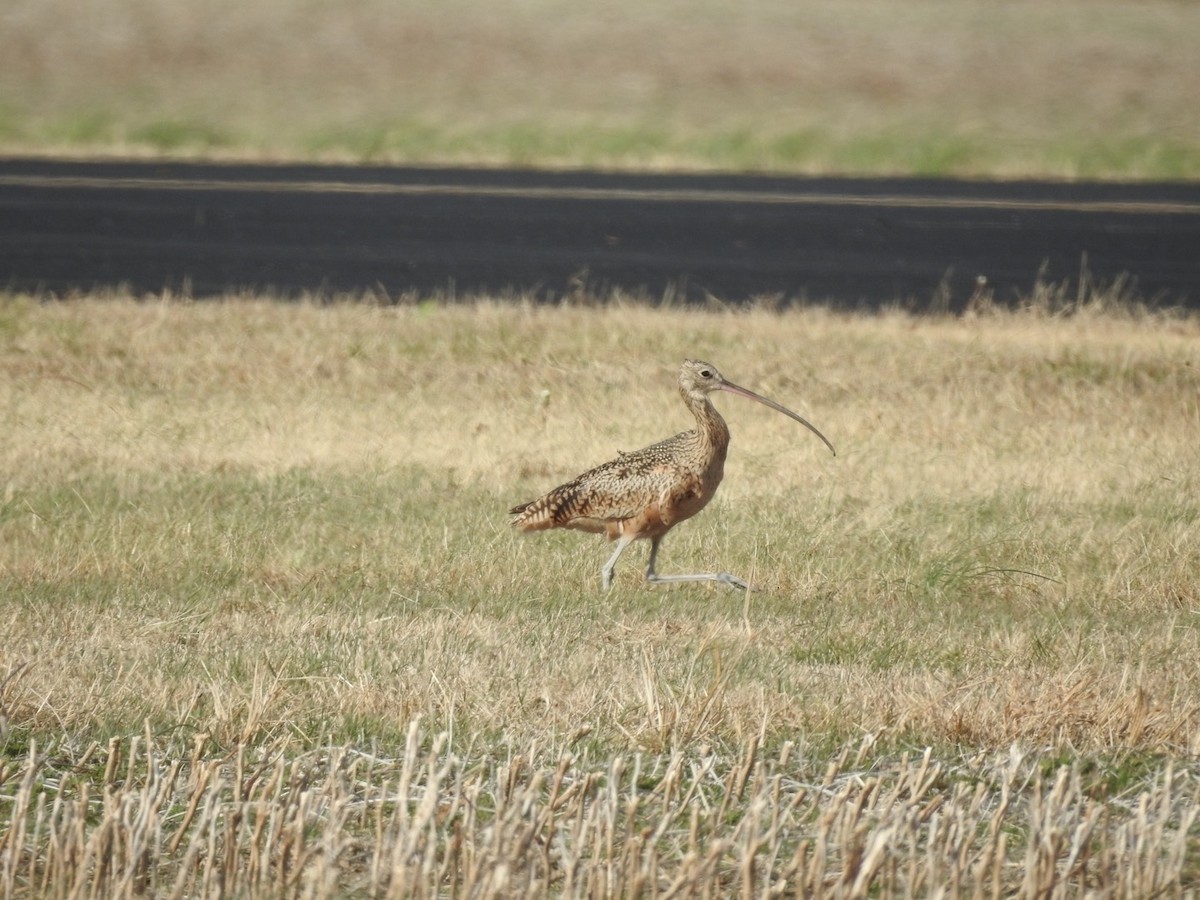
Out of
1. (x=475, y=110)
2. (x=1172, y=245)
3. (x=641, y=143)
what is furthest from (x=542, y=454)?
(x=475, y=110)

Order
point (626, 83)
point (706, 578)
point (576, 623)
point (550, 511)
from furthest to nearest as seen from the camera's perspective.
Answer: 1. point (626, 83)
2. point (550, 511)
3. point (706, 578)
4. point (576, 623)

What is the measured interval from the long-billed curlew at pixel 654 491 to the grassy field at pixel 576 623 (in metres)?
0.24

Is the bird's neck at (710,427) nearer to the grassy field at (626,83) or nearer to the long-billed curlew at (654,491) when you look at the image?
the long-billed curlew at (654,491)

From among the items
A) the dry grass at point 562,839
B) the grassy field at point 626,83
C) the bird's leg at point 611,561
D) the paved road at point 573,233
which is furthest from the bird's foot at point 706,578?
the grassy field at point 626,83

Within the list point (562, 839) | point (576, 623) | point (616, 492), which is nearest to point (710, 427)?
point (616, 492)

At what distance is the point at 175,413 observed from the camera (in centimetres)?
1152

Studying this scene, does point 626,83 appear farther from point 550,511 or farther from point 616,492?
point 616,492

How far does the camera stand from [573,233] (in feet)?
75.6

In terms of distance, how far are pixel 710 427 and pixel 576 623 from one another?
3.86ft

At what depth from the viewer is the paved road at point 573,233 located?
1889cm

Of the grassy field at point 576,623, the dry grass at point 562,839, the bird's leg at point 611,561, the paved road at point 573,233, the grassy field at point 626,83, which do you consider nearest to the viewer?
the dry grass at point 562,839

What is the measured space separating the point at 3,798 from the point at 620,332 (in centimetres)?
892

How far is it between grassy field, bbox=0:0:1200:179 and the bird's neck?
995 inches

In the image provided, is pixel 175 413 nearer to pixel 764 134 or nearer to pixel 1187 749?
pixel 1187 749
